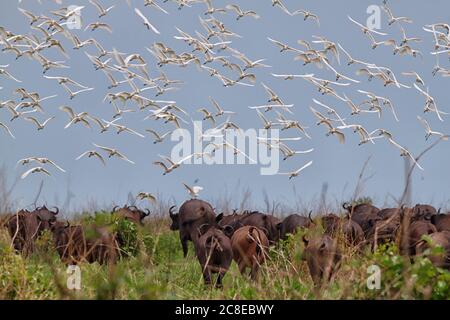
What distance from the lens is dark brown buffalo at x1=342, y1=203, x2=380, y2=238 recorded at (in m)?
15.6

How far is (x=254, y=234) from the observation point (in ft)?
41.5

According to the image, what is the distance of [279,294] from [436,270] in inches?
58.2

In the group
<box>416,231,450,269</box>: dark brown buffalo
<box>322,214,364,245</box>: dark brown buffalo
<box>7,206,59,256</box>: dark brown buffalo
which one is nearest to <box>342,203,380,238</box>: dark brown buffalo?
<box>322,214,364,245</box>: dark brown buffalo

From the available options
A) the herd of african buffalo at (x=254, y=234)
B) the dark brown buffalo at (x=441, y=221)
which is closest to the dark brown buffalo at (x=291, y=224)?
the herd of african buffalo at (x=254, y=234)

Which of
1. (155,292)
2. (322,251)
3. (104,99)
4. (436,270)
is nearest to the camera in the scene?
(155,292)

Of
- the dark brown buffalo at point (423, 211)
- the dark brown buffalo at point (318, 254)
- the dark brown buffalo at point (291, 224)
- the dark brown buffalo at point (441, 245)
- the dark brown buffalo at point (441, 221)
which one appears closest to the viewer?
the dark brown buffalo at point (318, 254)

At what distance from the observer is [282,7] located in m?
24.9

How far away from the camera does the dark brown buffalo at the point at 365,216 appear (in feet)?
51.1

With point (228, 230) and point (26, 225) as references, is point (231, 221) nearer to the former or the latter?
point (228, 230)

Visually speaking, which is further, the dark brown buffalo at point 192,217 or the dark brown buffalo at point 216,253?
the dark brown buffalo at point 192,217

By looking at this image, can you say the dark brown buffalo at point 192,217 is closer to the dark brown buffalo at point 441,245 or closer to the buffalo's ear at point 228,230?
the buffalo's ear at point 228,230

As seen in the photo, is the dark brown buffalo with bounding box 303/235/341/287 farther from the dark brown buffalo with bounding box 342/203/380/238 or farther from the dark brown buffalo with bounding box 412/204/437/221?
the dark brown buffalo with bounding box 412/204/437/221
